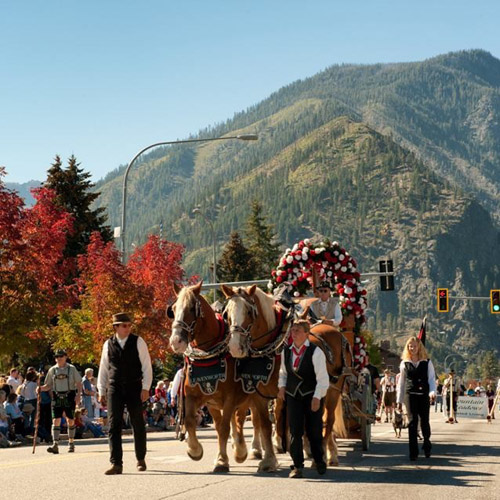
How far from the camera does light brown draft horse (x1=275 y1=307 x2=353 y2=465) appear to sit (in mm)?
14336

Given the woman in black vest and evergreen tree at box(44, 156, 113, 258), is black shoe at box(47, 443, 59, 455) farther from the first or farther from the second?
evergreen tree at box(44, 156, 113, 258)

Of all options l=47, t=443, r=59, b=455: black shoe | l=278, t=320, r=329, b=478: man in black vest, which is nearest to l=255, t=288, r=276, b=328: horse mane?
l=278, t=320, r=329, b=478: man in black vest

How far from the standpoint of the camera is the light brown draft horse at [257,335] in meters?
13.1

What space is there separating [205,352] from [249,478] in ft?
5.65

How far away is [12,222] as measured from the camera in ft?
91.8

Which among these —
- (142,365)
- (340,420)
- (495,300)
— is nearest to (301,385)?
(142,365)

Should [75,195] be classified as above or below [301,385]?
above

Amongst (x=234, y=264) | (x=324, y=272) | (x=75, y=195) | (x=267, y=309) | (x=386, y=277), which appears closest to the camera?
(x=267, y=309)

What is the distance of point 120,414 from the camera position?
12.9 meters

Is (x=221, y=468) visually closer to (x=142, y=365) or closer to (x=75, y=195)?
(x=142, y=365)

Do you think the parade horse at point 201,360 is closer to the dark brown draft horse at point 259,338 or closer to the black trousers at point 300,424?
the dark brown draft horse at point 259,338

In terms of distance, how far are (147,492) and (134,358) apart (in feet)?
8.28

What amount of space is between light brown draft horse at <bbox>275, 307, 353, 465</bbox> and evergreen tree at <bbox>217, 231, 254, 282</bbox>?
3112 inches

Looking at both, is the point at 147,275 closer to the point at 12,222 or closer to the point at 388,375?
the point at 388,375
